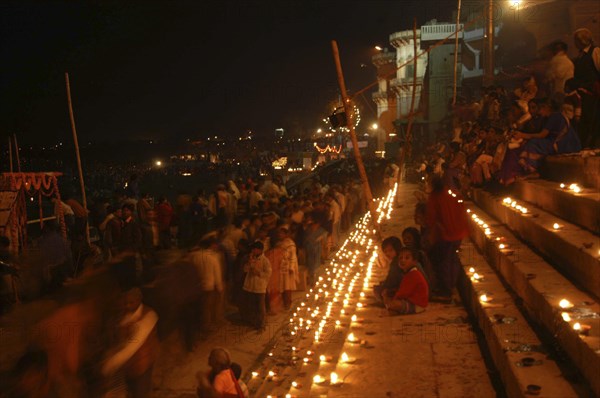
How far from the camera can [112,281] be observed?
21.0 ft

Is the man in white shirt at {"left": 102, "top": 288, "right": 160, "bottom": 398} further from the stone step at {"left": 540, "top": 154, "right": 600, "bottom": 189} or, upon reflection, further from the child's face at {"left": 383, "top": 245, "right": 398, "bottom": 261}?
the stone step at {"left": 540, "top": 154, "right": 600, "bottom": 189}

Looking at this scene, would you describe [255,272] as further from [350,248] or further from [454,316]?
[350,248]

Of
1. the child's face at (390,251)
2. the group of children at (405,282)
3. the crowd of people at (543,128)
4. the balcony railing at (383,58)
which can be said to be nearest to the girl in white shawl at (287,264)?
the group of children at (405,282)

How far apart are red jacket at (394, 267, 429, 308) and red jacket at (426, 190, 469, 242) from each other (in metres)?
0.68

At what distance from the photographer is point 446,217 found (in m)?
7.30

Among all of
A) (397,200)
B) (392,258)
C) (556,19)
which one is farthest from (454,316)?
(556,19)

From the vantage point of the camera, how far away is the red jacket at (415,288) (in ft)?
22.6

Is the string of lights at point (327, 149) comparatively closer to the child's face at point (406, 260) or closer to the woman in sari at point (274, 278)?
the woman in sari at point (274, 278)

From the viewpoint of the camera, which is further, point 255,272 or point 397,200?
point 397,200

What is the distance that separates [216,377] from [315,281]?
6.47 meters

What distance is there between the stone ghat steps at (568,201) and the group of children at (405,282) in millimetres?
1553

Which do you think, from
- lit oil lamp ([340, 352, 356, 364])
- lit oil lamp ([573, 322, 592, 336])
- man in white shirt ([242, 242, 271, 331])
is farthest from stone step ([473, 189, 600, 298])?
man in white shirt ([242, 242, 271, 331])

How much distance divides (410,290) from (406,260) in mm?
358

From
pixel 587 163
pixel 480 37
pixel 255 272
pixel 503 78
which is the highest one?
pixel 480 37
